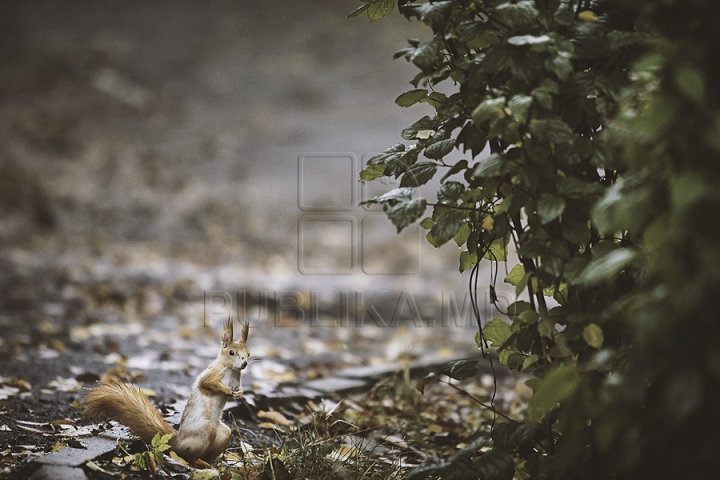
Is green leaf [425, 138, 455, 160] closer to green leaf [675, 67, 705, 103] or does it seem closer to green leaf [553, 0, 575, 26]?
green leaf [553, 0, 575, 26]

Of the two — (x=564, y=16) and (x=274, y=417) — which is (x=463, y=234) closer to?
(x=564, y=16)

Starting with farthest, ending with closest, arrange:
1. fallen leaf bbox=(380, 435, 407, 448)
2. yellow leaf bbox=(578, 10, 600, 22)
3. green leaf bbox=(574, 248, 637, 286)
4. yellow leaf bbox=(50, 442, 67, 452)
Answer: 1. fallen leaf bbox=(380, 435, 407, 448)
2. yellow leaf bbox=(50, 442, 67, 452)
3. yellow leaf bbox=(578, 10, 600, 22)
4. green leaf bbox=(574, 248, 637, 286)

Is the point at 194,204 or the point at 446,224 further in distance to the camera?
the point at 194,204

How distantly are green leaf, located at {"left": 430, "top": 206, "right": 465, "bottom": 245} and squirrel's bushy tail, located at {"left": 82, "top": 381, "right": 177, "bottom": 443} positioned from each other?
0.95 metres

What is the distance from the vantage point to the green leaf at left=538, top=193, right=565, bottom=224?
1.22 meters

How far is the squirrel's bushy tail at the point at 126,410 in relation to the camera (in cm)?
158

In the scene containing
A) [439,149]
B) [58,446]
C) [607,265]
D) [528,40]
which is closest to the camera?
[607,265]

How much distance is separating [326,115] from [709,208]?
23.3ft

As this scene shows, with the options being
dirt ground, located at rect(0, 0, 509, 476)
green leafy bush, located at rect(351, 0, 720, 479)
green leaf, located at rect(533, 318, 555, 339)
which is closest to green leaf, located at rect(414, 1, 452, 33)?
green leafy bush, located at rect(351, 0, 720, 479)

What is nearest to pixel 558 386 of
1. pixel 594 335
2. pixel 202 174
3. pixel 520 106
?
pixel 594 335

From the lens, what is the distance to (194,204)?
655 cm

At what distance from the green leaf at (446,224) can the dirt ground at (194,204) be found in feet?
4.26

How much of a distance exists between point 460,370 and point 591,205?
1.75ft

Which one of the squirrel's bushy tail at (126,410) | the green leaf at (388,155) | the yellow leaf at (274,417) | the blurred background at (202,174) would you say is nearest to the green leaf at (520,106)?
the green leaf at (388,155)
